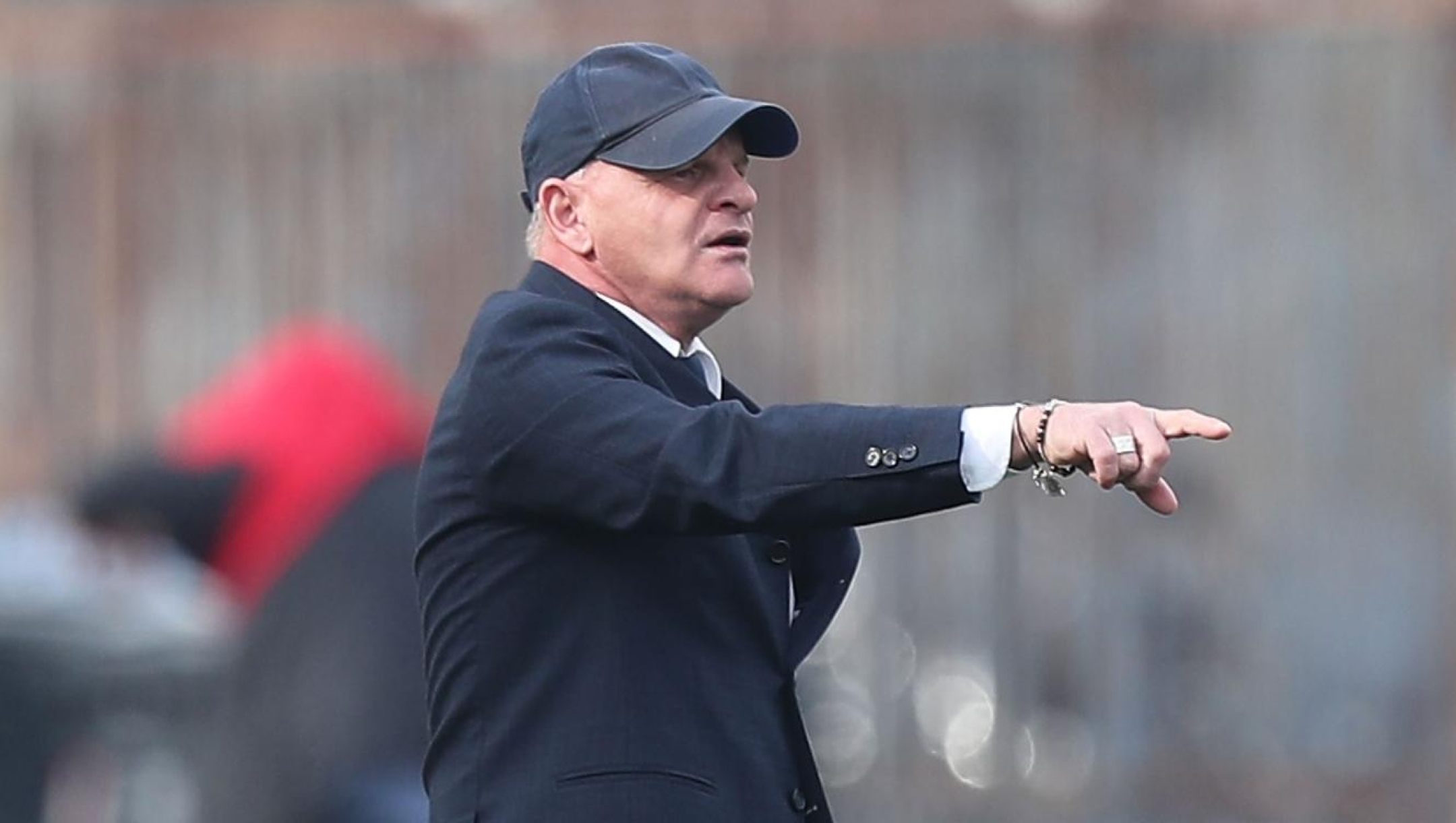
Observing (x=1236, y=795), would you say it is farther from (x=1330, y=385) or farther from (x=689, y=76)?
(x=689, y=76)

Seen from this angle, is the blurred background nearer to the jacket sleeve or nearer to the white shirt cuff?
the jacket sleeve

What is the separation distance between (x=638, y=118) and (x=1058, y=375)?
568 cm

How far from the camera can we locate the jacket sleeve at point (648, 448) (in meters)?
2.90

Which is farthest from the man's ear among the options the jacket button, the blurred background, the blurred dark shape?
the blurred background

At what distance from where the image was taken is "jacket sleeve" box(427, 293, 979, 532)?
290 cm

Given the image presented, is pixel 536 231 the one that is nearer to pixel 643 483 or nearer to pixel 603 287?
pixel 603 287

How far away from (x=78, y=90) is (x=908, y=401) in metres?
3.05

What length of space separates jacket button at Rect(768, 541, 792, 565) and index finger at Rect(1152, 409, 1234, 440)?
0.65 meters

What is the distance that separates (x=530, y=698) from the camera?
3070mm

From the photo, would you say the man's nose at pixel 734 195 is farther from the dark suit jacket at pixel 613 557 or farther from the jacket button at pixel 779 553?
the jacket button at pixel 779 553

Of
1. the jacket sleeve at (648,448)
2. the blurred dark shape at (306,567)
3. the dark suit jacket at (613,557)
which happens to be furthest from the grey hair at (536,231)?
the blurred dark shape at (306,567)

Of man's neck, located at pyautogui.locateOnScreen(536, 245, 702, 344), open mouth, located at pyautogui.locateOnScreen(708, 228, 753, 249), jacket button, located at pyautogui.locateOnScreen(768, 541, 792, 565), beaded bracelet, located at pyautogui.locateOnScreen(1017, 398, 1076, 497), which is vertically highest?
open mouth, located at pyautogui.locateOnScreen(708, 228, 753, 249)

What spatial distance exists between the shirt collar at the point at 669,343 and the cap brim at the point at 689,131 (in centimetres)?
17

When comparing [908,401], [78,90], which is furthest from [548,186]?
[78,90]
